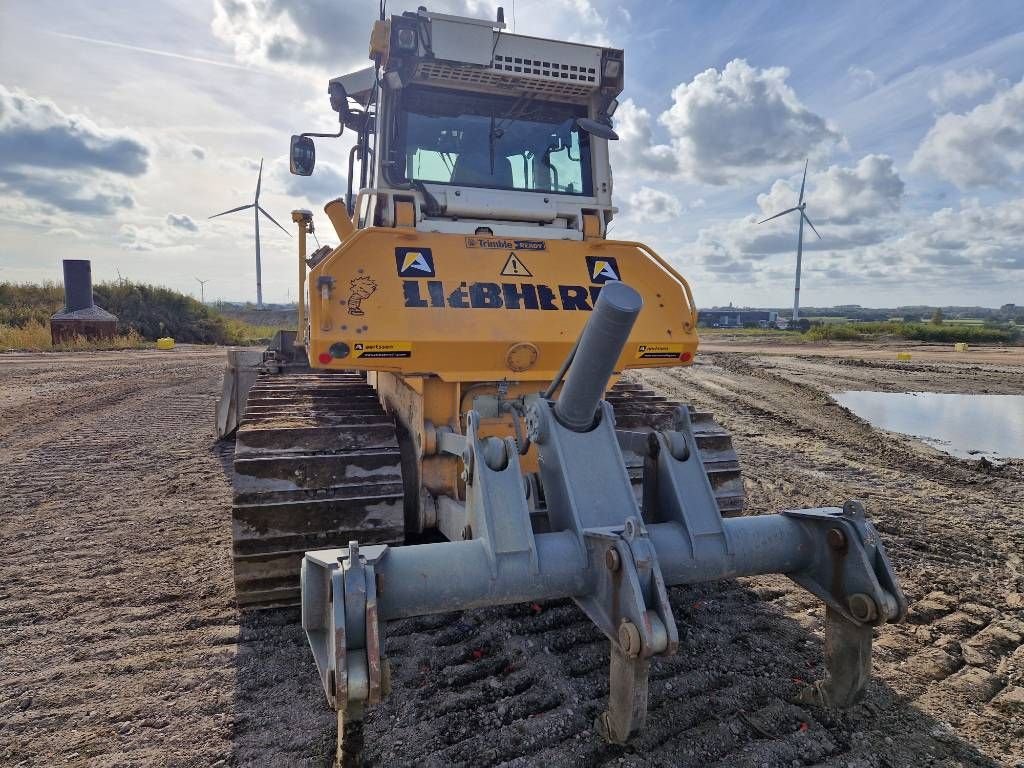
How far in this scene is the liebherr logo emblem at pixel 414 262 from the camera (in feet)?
11.9

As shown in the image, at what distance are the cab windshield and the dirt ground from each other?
2812 millimetres

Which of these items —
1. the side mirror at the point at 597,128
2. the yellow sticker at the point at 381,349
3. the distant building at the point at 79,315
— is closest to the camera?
the yellow sticker at the point at 381,349

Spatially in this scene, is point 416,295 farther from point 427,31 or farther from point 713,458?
point 713,458

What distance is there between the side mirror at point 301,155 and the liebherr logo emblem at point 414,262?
1.80 metres

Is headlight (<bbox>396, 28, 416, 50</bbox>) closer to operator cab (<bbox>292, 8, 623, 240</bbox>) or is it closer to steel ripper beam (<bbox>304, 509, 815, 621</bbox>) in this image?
operator cab (<bbox>292, 8, 623, 240</bbox>)

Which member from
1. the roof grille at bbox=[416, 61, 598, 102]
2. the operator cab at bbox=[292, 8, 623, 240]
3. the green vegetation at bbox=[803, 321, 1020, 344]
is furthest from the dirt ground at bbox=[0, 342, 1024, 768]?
the green vegetation at bbox=[803, 321, 1020, 344]

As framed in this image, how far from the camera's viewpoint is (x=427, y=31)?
403 centimetres

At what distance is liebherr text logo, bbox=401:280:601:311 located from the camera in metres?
3.60

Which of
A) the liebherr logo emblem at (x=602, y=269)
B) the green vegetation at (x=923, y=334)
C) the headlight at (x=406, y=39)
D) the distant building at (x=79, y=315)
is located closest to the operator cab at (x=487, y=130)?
the headlight at (x=406, y=39)

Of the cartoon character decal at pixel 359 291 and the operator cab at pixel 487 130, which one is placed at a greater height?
the operator cab at pixel 487 130

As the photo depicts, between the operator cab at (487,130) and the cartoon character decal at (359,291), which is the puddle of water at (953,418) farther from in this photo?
Result: the cartoon character decal at (359,291)

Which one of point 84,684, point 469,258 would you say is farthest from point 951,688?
point 84,684

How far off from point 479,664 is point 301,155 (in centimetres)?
383

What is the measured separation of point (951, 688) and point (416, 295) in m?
3.22
